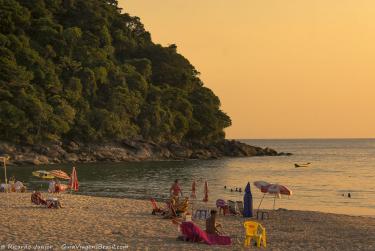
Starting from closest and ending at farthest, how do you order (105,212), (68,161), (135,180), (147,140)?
(105,212) → (135,180) → (68,161) → (147,140)

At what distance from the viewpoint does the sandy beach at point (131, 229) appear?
53.1ft

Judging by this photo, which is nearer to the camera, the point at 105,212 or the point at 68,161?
the point at 105,212

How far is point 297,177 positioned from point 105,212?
43.3 m

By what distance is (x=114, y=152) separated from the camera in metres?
88.4

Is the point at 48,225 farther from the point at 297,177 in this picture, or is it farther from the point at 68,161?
the point at 68,161

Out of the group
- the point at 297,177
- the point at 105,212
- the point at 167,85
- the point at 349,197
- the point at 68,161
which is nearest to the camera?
the point at 105,212

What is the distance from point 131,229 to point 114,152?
69.7 m

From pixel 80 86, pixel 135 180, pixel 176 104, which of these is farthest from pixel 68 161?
pixel 176 104

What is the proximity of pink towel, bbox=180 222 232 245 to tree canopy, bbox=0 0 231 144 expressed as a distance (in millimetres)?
62729

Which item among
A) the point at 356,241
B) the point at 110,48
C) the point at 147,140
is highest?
the point at 110,48

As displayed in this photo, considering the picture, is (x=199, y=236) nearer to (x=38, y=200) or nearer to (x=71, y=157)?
(x=38, y=200)

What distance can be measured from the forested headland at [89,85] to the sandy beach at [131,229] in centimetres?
5226

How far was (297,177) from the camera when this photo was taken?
64.5 m

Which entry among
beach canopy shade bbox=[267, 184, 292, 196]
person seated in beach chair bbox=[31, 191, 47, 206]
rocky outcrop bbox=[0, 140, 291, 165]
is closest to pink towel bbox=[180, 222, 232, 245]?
beach canopy shade bbox=[267, 184, 292, 196]
